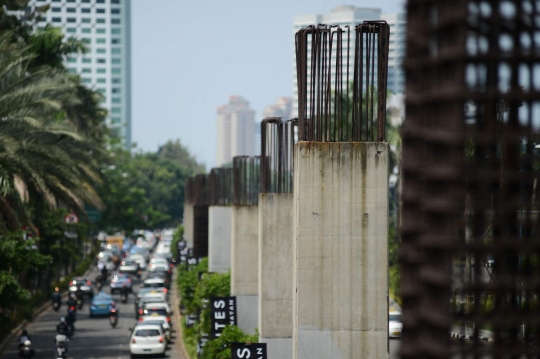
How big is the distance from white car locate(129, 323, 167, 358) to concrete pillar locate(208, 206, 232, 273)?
3.14 metres

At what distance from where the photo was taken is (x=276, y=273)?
2152 cm

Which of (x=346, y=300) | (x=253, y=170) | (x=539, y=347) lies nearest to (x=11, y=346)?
(x=253, y=170)

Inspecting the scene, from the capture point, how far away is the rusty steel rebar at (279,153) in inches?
845

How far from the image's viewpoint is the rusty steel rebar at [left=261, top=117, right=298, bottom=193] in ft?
70.4

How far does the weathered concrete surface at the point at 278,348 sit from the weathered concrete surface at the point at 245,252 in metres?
6.44

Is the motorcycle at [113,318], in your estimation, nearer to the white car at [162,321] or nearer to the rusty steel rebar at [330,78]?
the white car at [162,321]

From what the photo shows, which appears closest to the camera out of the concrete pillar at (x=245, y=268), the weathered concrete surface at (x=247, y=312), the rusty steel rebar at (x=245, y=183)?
the weathered concrete surface at (x=247, y=312)

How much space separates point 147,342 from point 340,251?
819 inches

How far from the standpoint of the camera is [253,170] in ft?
97.0

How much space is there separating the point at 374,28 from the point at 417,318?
9830 millimetres

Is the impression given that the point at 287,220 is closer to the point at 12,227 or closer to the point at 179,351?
the point at 12,227

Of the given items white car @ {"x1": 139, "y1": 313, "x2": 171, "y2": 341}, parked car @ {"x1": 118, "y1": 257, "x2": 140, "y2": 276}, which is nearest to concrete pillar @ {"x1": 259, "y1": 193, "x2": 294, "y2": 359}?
white car @ {"x1": 139, "y1": 313, "x2": 171, "y2": 341}

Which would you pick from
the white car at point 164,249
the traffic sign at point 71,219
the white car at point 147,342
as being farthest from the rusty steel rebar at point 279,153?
the white car at point 164,249

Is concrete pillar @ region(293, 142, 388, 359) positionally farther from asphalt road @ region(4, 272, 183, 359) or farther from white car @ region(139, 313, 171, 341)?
white car @ region(139, 313, 171, 341)
